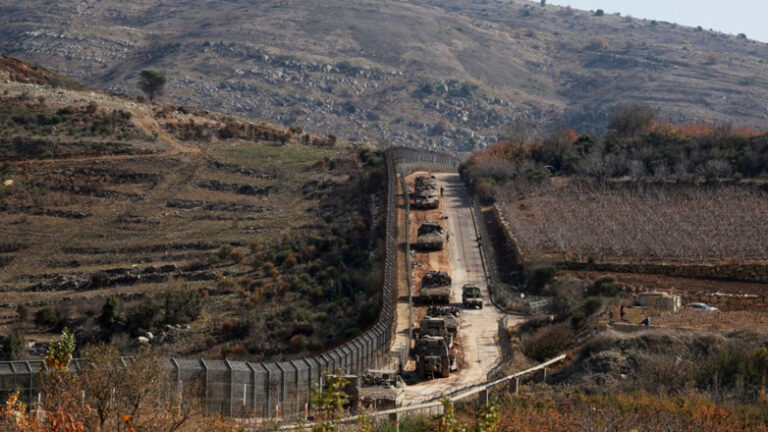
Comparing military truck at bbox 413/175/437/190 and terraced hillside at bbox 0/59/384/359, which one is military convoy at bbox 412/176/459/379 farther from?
military truck at bbox 413/175/437/190

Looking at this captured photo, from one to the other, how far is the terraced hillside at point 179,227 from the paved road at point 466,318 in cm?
516

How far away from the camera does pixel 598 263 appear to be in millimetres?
66188

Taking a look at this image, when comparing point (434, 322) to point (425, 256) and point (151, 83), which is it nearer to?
point (425, 256)

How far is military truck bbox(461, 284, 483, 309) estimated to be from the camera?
59906 mm

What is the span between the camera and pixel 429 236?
75.4 m

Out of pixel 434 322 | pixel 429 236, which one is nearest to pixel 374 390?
pixel 434 322

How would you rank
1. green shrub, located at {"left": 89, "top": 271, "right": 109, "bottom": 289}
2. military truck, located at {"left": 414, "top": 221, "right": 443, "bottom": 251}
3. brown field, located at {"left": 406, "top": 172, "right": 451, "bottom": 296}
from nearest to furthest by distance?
brown field, located at {"left": 406, "top": 172, "right": 451, "bottom": 296} → green shrub, located at {"left": 89, "top": 271, "right": 109, "bottom": 289} → military truck, located at {"left": 414, "top": 221, "right": 443, "bottom": 251}

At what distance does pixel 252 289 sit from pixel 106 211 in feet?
77.0

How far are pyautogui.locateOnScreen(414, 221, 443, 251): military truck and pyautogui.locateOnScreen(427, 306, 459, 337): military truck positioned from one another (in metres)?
17.0

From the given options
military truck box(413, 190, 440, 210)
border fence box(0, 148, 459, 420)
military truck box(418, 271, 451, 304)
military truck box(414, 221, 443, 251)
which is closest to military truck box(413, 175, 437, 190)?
military truck box(413, 190, 440, 210)

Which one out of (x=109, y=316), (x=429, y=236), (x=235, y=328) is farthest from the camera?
(x=429, y=236)

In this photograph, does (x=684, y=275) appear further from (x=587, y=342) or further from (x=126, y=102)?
(x=126, y=102)

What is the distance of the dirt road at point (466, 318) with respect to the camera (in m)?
42.7

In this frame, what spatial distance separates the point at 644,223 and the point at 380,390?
43898mm
